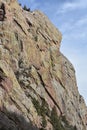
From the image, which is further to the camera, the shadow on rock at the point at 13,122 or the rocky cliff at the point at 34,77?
the rocky cliff at the point at 34,77

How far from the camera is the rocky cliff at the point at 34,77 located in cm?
9950

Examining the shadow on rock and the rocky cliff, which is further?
the rocky cliff

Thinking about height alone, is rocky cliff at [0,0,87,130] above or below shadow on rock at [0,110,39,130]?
above

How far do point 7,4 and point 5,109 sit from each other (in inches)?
1452

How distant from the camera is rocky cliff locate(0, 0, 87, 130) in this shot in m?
99.5

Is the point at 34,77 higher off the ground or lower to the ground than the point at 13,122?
higher

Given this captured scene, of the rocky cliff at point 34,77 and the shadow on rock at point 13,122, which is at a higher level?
the rocky cliff at point 34,77

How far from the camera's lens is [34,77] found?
117562 millimetres

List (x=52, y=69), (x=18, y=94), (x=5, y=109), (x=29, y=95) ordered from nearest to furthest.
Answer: (x=5, y=109) → (x=18, y=94) → (x=29, y=95) → (x=52, y=69)

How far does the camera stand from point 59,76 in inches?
5266

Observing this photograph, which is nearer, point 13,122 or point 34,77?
point 13,122

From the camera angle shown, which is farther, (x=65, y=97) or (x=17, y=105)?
(x=65, y=97)

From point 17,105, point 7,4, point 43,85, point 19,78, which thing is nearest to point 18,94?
point 17,105

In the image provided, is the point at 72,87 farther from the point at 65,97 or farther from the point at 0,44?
the point at 0,44
